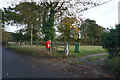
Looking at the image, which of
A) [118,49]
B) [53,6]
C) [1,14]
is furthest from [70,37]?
[118,49]

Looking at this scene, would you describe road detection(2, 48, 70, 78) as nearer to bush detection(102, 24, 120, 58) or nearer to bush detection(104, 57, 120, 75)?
bush detection(104, 57, 120, 75)

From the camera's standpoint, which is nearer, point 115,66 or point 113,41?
point 115,66

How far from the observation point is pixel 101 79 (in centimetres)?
353

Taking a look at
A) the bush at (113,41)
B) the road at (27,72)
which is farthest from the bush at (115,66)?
the road at (27,72)

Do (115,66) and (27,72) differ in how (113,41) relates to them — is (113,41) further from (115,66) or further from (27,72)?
(27,72)

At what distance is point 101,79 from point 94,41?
129ft

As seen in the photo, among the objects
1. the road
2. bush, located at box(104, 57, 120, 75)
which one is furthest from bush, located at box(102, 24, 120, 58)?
the road

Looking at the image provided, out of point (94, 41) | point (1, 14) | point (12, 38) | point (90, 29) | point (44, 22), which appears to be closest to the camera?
point (44, 22)

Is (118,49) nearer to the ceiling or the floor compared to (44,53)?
nearer to the ceiling

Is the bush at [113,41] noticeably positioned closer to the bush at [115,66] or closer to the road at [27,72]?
the bush at [115,66]

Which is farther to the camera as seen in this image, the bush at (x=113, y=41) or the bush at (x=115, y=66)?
the bush at (x=113, y=41)

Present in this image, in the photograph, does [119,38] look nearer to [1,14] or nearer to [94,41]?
[1,14]

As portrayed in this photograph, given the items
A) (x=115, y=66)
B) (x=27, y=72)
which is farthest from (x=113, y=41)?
(x=27, y=72)

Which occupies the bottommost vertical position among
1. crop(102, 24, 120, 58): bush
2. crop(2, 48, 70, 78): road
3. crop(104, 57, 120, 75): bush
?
crop(2, 48, 70, 78): road
